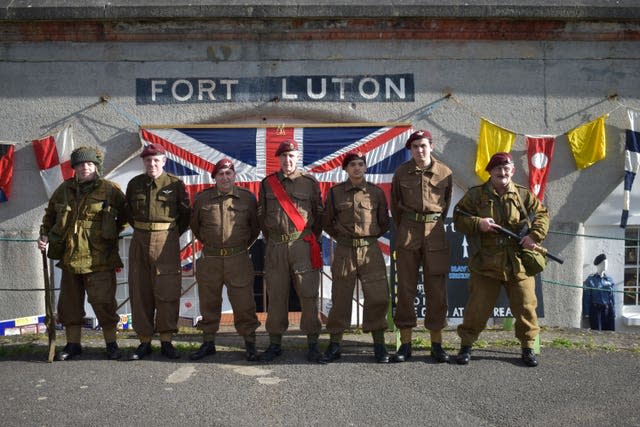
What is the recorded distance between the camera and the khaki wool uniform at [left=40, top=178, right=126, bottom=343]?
6.11m

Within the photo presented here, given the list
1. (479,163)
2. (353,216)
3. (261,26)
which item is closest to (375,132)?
(479,163)

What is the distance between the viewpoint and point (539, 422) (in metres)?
4.59

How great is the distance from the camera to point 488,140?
8.52 m

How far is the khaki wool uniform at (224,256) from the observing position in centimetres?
616

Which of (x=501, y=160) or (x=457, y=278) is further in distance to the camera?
(x=457, y=278)

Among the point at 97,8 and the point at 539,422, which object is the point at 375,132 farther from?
the point at 539,422

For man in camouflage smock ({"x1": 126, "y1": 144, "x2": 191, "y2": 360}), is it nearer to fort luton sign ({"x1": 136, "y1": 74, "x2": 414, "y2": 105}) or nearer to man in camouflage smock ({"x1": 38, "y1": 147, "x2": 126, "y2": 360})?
man in camouflage smock ({"x1": 38, "y1": 147, "x2": 126, "y2": 360})

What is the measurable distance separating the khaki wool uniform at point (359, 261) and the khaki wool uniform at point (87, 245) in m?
2.14

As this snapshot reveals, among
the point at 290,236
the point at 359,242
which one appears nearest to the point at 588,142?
the point at 359,242

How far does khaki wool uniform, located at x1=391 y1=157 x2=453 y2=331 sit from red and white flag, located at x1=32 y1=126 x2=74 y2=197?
15.2 ft

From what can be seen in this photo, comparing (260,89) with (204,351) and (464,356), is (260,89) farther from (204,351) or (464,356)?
(464,356)

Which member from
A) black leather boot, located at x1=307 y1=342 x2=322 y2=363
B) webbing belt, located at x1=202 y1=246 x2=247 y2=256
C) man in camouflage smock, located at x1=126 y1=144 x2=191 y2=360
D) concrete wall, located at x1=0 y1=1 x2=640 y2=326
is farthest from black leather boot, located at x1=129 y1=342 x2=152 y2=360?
concrete wall, located at x1=0 y1=1 x2=640 y2=326

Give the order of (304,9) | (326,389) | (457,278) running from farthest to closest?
1. (304,9)
2. (457,278)
3. (326,389)

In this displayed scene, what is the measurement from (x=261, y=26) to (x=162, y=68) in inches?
55.0
